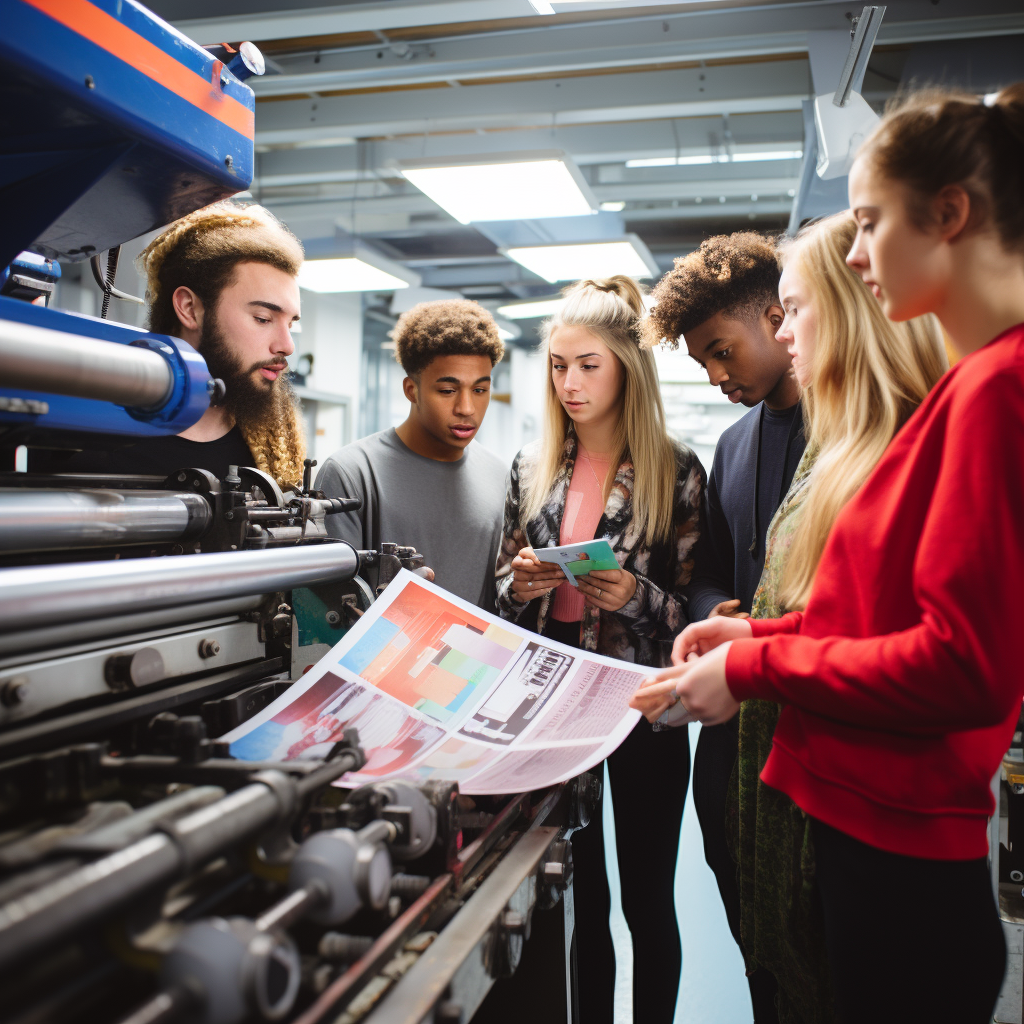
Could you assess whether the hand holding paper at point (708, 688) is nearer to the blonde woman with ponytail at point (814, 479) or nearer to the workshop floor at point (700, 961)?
the blonde woman with ponytail at point (814, 479)

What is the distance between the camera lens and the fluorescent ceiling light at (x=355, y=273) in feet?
16.5

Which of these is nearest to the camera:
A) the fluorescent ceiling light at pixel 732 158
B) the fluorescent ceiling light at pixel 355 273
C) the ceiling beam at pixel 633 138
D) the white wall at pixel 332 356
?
the ceiling beam at pixel 633 138

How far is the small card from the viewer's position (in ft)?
4.48

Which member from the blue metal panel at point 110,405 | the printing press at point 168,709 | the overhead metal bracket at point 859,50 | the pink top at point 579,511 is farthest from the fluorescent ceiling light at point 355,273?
the blue metal panel at point 110,405

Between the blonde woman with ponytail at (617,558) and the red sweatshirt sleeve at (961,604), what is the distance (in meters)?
0.76

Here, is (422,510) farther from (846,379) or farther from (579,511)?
(846,379)

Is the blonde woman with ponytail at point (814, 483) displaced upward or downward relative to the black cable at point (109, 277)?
downward

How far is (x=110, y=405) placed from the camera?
960 mm

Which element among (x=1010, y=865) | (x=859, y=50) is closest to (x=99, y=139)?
(x=1010, y=865)

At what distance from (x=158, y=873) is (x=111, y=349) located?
0.53 metres

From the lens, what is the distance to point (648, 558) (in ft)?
5.40

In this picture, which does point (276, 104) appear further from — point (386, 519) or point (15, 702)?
point (15, 702)

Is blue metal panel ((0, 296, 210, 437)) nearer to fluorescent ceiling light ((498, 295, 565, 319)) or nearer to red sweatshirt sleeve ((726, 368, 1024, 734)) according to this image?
red sweatshirt sleeve ((726, 368, 1024, 734))

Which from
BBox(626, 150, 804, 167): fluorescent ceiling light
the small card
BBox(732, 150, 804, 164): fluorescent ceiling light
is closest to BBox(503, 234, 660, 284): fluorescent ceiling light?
BBox(626, 150, 804, 167): fluorescent ceiling light
